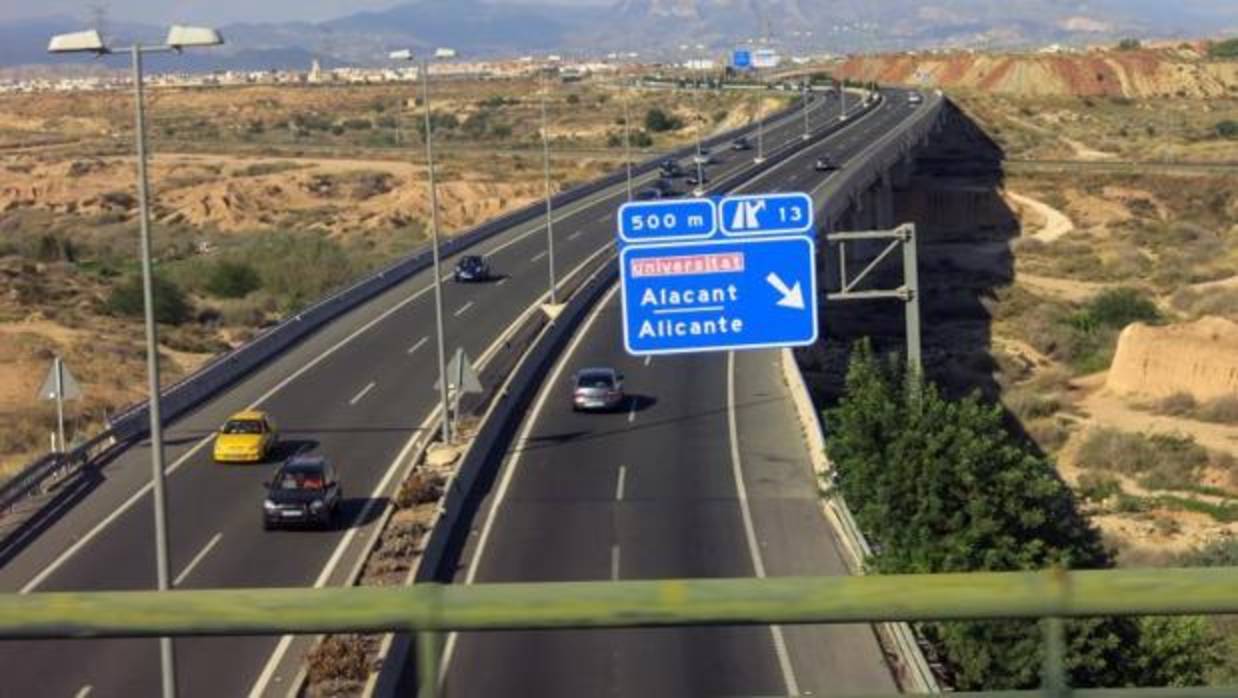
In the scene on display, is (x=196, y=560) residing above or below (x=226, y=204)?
below

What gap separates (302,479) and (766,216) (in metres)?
13.4

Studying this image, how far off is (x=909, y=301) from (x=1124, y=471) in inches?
753

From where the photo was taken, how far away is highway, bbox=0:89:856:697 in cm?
2139

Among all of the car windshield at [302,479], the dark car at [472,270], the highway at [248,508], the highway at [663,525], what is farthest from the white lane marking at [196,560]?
the dark car at [472,270]

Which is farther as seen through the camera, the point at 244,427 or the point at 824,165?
the point at 824,165

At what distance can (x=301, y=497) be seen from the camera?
98.1 feet

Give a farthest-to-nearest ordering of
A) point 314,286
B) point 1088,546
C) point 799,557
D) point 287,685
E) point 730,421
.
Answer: point 314,286 < point 730,421 < point 799,557 < point 1088,546 < point 287,685

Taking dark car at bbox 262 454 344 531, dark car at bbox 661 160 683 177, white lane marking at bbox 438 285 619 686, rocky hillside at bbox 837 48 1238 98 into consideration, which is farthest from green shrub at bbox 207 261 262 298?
rocky hillside at bbox 837 48 1238 98

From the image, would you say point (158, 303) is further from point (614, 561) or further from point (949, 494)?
point (949, 494)

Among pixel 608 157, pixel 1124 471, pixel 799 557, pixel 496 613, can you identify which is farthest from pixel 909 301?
pixel 608 157

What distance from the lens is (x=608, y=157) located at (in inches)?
4931

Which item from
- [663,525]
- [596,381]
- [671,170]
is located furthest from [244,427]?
[671,170]

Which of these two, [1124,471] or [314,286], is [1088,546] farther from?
[314,286]

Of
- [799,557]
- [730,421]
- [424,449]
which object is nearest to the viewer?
[799,557]
